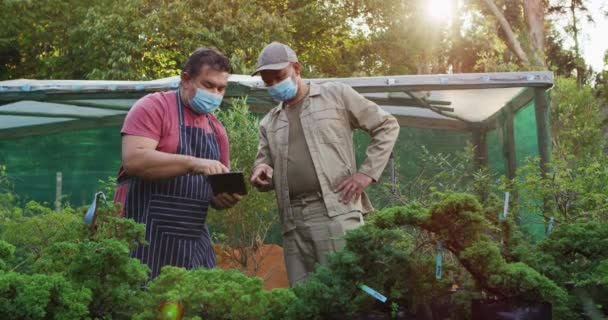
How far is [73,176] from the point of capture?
8773 millimetres

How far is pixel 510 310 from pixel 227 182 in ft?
4.28

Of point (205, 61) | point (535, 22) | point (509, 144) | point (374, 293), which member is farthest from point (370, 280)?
point (535, 22)

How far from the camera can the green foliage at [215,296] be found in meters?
2.13

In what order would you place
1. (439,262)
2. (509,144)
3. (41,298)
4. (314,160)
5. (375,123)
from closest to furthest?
(41,298) < (439,262) < (314,160) < (375,123) < (509,144)

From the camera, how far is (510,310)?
7.43ft

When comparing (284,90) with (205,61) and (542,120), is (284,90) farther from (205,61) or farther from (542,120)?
(542,120)

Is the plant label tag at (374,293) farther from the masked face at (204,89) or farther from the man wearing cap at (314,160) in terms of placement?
the man wearing cap at (314,160)

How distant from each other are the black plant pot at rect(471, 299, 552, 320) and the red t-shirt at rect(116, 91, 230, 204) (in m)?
1.58

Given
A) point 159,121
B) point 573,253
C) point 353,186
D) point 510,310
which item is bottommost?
point 510,310

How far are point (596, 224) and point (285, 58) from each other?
1943 millimetres

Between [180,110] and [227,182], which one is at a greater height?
[180,110]

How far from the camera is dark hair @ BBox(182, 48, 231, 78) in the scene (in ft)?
12.0

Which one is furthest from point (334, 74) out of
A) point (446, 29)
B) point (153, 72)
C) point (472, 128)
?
point (472, 128)

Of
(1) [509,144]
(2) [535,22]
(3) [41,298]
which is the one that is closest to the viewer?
(3) [41,298]
